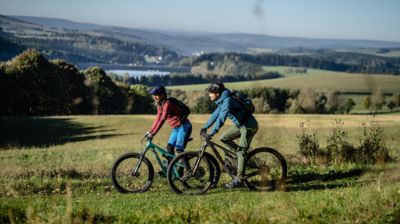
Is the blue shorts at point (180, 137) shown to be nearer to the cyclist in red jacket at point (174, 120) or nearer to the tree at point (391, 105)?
the cyclist in red jacket at point (174, 120)

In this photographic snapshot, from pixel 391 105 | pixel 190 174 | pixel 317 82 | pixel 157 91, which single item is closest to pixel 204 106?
pixel 391 105

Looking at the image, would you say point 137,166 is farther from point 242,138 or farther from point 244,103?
point 244,103

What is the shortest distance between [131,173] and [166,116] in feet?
4.84

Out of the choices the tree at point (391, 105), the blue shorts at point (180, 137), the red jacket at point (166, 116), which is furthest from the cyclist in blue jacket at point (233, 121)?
the tree at point (391, 105)

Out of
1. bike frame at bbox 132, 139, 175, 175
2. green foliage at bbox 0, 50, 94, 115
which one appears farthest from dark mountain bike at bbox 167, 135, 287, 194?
green foliage at bbox 0, 50, 94, 115

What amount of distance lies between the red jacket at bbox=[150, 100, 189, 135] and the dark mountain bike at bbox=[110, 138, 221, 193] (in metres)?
0.35

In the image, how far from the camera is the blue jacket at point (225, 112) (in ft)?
31.4

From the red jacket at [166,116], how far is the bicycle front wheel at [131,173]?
28.9 inches

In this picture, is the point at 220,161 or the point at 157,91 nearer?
the point at 220,161

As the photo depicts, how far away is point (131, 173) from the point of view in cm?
1044

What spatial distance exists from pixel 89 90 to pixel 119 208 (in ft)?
Answer: 221

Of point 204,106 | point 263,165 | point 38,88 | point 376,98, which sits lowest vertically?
point 204,106

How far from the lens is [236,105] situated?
31.8 ft

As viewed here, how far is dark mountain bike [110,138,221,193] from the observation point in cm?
1012
